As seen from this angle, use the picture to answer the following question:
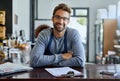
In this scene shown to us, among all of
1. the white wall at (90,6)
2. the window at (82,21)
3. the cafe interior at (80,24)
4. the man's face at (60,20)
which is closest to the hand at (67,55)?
the man's face at (60,20)

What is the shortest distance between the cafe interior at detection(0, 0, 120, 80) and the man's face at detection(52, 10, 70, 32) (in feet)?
2.16

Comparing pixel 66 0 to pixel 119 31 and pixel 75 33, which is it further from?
pixel 75 33

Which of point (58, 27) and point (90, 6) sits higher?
point (90, 6)

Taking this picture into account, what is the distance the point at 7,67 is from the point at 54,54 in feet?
2.25

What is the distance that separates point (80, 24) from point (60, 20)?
831cm

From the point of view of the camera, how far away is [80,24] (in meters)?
10.6

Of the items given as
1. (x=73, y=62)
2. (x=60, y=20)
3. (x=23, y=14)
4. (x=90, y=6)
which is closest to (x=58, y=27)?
(x=60, y=20)

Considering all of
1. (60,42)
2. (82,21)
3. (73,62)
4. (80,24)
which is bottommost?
(73,62)

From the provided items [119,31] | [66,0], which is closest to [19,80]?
[119,31]

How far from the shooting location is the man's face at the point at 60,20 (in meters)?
2.37

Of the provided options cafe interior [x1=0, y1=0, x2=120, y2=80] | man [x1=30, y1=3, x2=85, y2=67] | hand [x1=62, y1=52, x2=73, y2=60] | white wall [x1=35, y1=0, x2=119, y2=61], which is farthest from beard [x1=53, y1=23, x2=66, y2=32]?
white wall [x1=35, y1=0, x2=119, y2=61]

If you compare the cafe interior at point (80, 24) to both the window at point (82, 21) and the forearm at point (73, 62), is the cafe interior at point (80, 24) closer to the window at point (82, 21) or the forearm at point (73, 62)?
the window at point (82, 21)

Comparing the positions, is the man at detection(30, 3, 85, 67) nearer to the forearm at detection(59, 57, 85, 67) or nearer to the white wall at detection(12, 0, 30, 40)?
the forearm at detection(59, 57, 85, 67)

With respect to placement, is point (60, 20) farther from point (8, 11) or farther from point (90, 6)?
point (90, 6)
